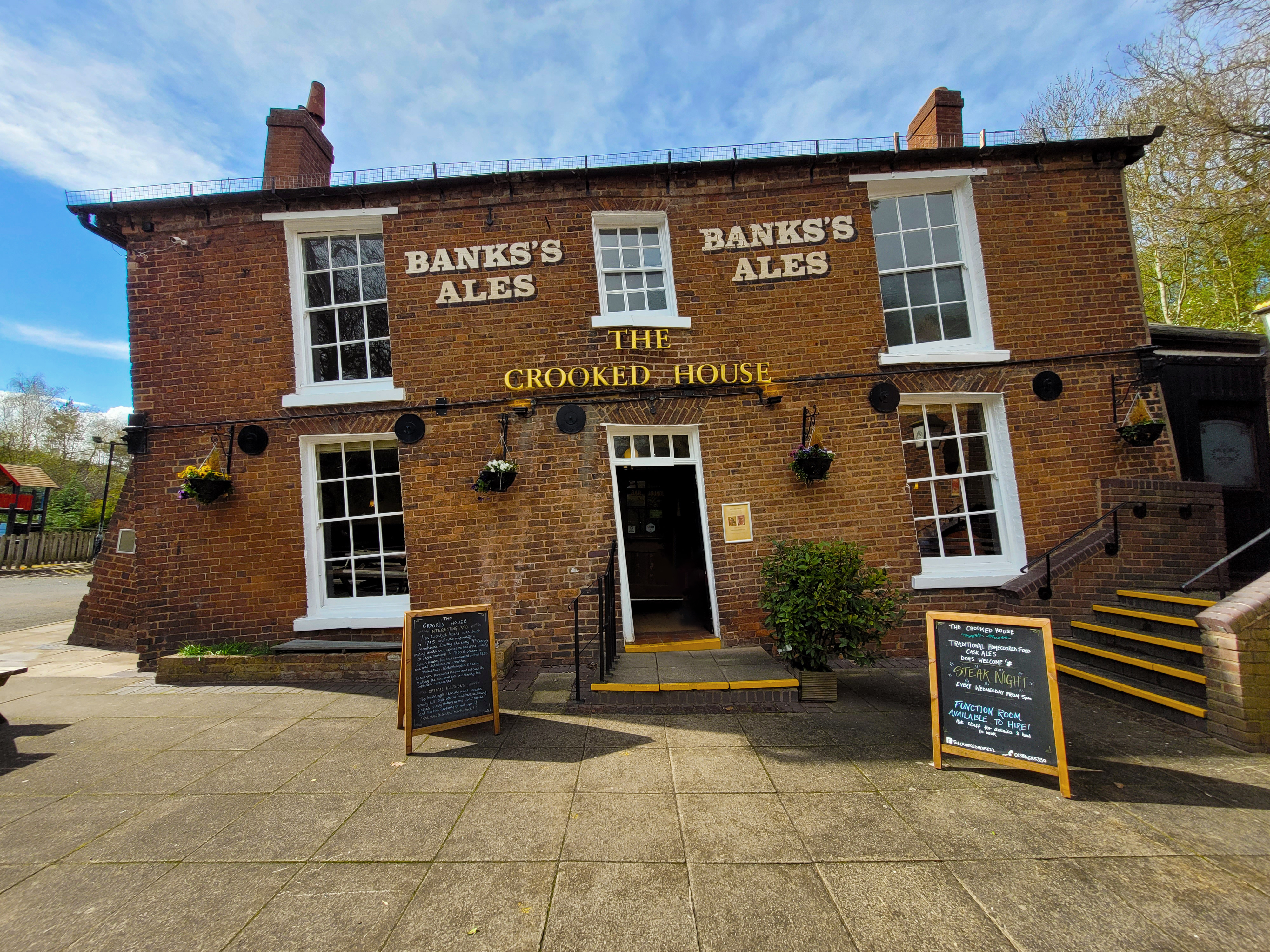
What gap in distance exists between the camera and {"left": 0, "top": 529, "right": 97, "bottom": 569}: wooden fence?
19.6 m

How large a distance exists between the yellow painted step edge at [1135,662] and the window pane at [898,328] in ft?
12.5

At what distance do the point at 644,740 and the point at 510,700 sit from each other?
1.59 m

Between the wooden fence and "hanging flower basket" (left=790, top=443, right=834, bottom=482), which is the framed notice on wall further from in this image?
the wooden fence

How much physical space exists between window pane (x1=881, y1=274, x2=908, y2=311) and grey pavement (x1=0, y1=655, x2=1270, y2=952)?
4.84m

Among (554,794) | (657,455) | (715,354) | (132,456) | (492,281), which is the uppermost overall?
(492,281)

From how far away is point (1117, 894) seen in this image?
2504 millimetres

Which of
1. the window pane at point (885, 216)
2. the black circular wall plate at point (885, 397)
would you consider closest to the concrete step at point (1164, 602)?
the black circular wall plate at point (885, 397)

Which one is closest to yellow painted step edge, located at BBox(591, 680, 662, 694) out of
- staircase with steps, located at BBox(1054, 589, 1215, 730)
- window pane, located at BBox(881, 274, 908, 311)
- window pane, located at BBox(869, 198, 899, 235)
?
staircase with steps, located at BBox(1054, 589, 1215, 730)

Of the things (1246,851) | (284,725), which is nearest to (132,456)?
(284,725)

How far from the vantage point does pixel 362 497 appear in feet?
22.9

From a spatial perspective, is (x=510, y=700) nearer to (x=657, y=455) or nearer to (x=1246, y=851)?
(x=657, y=455)

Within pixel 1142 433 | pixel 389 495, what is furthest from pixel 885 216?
pixel 389 495

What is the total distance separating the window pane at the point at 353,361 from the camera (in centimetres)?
714

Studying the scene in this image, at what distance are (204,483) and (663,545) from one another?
5638 millimetres
